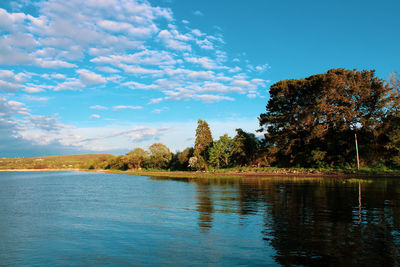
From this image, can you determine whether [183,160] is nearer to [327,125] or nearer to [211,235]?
[327,125]

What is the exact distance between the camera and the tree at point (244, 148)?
65.0 m

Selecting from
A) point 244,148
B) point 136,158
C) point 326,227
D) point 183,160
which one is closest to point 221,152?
point 244,148

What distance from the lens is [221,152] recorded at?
67250 mm

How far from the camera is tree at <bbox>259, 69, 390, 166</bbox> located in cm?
4462

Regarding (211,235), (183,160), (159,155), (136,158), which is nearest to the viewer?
(211,235)

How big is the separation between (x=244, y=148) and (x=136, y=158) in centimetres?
4421

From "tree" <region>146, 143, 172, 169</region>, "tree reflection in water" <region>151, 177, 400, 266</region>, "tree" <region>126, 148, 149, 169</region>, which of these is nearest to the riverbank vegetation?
"tree" <region>146, 143, 172, 169</region>

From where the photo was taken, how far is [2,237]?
11547mm

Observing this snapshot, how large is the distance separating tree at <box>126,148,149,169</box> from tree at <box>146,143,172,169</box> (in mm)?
6207

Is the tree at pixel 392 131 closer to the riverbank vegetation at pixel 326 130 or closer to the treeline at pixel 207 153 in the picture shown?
the riverbank vegetation at pixel 326 130

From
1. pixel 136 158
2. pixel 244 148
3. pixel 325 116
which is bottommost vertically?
pixel 136 158

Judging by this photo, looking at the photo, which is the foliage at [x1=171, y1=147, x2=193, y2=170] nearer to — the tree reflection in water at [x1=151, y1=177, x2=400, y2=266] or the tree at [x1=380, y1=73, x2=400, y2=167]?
the tree at [x1=380, y1=73, x2=400, y2=167]

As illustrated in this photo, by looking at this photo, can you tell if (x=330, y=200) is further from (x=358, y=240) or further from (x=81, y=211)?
(x=81, y=211)

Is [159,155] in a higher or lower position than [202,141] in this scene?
lower
